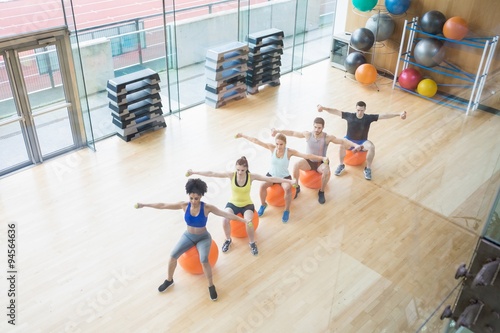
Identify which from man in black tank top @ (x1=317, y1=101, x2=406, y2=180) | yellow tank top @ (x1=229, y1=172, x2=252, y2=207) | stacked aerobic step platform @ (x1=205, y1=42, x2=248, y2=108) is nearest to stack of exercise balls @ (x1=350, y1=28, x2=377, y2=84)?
stacked aerobic step platform @ (x1=205, y1=42, x2=248, y2=108)

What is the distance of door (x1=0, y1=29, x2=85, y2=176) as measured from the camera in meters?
5.34

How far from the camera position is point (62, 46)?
562 cm

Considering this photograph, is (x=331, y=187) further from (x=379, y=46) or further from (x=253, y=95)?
(x=379, y=46)

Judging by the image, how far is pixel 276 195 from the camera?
5230 mm

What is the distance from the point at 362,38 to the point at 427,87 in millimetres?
1256

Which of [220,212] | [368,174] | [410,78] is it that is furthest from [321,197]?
[410,78]

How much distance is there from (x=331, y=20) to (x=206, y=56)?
Answer: 111 inches

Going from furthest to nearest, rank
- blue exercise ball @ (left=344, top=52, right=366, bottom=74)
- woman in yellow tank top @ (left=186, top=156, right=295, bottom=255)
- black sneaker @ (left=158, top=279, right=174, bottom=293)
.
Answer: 1. blue exercise ball @ (left=344, top=52, right=366, bottom=74)
2. woman in yellow tank top @ (left=186, top=156, right=295, bottom=255)
3. black sneaker @ (left=158, top=279, right=174, bottom=293)

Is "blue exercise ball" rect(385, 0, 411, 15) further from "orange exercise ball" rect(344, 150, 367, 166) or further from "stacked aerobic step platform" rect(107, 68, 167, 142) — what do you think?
"stacked aerobic step platform" rect(107, 68, 167, 142)

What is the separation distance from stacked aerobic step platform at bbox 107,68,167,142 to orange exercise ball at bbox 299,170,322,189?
225 centimetres

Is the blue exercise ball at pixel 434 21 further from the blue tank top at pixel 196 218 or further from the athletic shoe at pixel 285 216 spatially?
the blue tank top at pixel 196 218

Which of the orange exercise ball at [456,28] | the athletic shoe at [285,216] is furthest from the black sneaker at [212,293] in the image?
the orange exercise ball at [456,28]

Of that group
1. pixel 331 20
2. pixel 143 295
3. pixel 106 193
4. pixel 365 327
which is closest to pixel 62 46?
pixel 106 193

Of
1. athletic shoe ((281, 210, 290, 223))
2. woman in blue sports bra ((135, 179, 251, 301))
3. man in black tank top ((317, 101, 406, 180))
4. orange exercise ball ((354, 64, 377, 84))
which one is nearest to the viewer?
woman in blue sports bra ((135, 179, 251, 301))
